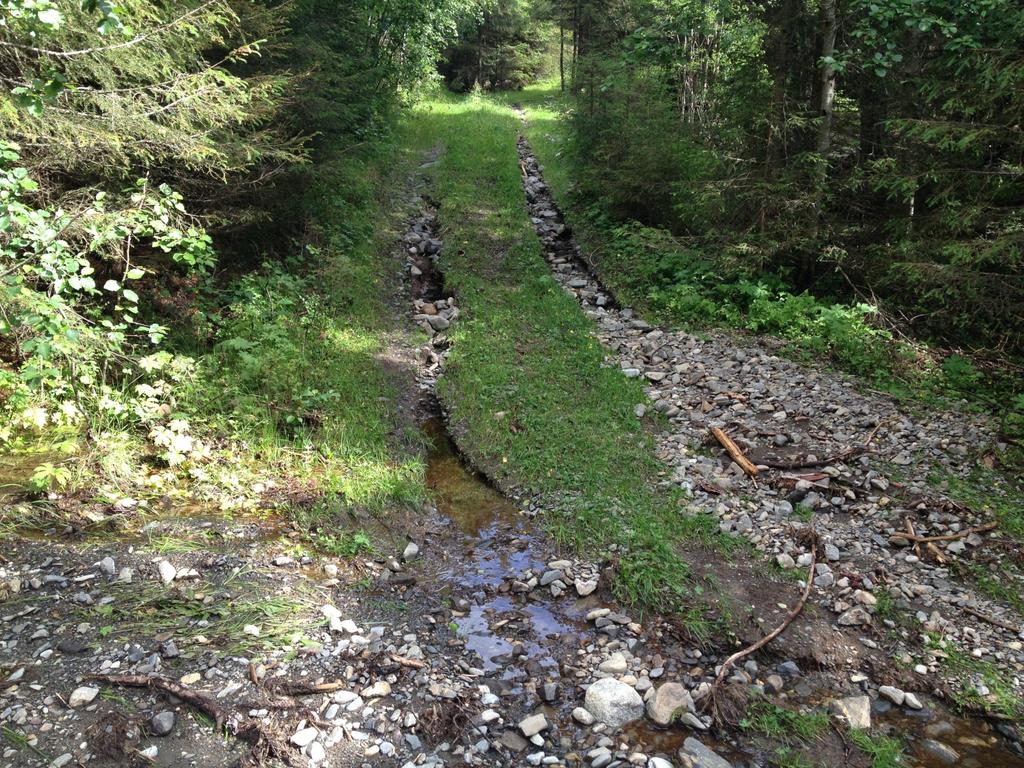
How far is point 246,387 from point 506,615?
15.8ft

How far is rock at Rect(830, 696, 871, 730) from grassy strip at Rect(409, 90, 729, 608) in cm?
146

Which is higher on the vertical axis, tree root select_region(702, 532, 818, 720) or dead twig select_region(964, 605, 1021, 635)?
dead twig select_region(964, 605, 1021, 635)

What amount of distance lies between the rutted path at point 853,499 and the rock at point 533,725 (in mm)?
2223

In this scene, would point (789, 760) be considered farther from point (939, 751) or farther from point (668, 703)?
point (939, 751)

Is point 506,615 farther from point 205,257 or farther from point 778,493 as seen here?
point 205,257

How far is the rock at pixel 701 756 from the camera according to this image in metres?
4.41

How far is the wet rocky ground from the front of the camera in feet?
14.4

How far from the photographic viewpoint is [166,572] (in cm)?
557

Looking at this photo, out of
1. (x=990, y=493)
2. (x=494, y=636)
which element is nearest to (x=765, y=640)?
(x=494, y=636)

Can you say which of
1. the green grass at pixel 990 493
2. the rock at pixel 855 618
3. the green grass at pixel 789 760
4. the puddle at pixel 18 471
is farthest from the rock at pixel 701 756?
the puddle at pixel 18 471

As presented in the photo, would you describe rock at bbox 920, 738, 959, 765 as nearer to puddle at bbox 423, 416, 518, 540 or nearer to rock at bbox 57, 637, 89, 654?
puddle at bbox 423, 416, 518, 540

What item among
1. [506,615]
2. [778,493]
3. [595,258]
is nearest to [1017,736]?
[778,493]

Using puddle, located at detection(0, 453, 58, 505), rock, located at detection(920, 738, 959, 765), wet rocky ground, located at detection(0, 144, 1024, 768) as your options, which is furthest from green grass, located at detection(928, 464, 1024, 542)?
puddle, located at detection(0, 453, 58, 505)

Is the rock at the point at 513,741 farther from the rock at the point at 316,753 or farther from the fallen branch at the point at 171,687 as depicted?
the fallen branch at the point at 171,687
